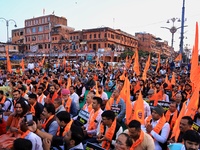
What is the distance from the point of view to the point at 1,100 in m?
5.71

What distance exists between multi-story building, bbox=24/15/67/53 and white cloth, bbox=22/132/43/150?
56.8 meters

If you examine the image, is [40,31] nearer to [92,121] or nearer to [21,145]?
[92,121]

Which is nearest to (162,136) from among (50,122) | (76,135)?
(76,135)

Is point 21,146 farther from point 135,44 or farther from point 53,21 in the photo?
point 135,44

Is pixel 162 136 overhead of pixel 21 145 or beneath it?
beneath

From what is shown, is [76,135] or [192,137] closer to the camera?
[192,137]

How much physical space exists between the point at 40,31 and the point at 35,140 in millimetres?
62834

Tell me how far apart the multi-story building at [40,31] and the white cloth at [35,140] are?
56.8 metres

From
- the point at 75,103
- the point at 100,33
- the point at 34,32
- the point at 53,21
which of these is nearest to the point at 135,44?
the point at 100,33

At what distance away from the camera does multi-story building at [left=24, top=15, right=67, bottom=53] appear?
194 feet

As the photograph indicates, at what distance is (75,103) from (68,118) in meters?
2.62

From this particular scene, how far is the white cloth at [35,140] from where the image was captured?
288 cm

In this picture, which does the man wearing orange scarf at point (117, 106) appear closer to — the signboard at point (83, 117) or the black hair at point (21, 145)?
the signboard at point (83, 117)

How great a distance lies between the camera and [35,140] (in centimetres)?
290
